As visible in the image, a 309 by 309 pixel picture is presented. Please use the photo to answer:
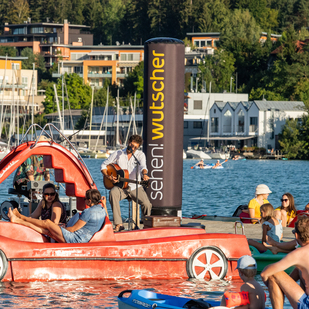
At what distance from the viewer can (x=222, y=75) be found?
372 feet

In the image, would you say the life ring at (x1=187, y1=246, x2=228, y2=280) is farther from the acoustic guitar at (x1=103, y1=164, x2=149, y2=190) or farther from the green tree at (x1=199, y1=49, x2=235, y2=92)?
the green tree at (x1=199, y1=49, x2=235, y2=92)

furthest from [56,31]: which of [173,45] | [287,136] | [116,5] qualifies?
[173,45]

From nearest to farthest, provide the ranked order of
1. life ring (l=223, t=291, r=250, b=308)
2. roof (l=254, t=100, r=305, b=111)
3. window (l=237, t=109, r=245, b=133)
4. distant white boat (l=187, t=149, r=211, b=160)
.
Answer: life ring (l=223, t=291, r=250, b=308), distant white boat (l=187, t=149, r=211, b=160), roof (l=254, t=100, r=305, b=111), window (l=237, t=109, r=245, b=133)

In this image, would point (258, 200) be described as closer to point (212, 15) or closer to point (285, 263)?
point (285, 263)

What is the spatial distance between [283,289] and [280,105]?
8619 cm

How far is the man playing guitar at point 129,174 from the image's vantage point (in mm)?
12164

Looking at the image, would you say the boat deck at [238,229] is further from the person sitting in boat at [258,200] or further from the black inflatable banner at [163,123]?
the black inflatable banner at [163,123]

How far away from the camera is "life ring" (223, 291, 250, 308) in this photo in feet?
24.5

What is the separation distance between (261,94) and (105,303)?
315 feet

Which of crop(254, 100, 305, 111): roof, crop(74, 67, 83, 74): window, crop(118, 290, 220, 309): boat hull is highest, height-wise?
crop(74, 67, 83, 74): window

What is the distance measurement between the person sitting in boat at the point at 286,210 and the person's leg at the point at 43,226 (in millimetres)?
4239

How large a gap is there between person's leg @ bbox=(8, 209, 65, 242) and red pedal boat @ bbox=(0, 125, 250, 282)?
0.10m

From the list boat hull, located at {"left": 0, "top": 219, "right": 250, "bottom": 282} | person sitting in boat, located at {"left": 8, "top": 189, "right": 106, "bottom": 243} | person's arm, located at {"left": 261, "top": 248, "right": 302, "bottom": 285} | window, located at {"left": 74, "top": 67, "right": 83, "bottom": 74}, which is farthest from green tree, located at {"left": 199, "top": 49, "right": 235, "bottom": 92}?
person's arm, located at {"left": 261, "top": 248, "right": 302, "bottom": 285}

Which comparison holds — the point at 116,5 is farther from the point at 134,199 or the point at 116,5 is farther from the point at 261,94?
the point at 134,199
